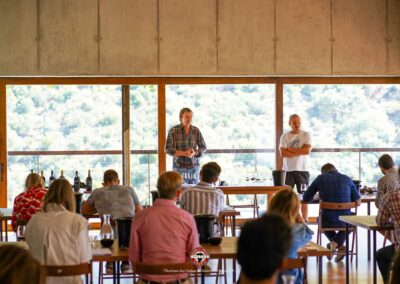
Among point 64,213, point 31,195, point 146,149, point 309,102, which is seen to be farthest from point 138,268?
point 309,102

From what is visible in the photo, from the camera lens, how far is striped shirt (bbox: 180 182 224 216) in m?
6.76

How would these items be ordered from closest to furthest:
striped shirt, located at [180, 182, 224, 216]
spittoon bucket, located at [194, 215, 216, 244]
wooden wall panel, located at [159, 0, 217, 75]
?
spittoon bucket, located at [194, 215, 216, 244]
striped shirt, located at [180, 182, 224, 216]
wooden wall panel, located at [159, 0, 217, 75]

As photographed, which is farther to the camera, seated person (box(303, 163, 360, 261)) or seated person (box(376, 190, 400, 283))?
seated person (box(303, 163, 360, 261))

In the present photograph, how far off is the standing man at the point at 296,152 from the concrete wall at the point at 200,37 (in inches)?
57.1

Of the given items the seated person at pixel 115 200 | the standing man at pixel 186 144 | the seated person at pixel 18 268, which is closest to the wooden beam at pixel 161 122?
the standing man at pixel 186 144

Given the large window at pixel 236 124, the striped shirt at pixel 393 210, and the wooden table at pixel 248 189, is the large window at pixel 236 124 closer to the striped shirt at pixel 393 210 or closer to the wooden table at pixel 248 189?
the wooden table at pixel 248 189

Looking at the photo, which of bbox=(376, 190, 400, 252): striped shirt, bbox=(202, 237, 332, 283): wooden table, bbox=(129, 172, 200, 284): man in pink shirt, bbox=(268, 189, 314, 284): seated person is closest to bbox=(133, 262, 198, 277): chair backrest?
bbox=(129, 172, 200, 284): man in pink shirt

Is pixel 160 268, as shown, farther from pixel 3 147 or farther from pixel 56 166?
Result: pixel 3 147

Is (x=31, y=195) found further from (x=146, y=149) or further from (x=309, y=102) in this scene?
(x=309, y=102)

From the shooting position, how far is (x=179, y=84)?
11.5 metres

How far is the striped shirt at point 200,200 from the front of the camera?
6.76m

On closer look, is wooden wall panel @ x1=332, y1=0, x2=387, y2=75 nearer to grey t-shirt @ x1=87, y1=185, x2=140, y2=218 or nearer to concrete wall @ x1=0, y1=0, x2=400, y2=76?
concrete wall @ x1=0, y1=0, x2=400, y2=76

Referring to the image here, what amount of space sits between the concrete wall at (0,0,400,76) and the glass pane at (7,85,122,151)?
43 cm

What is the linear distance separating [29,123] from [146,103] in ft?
6.31
